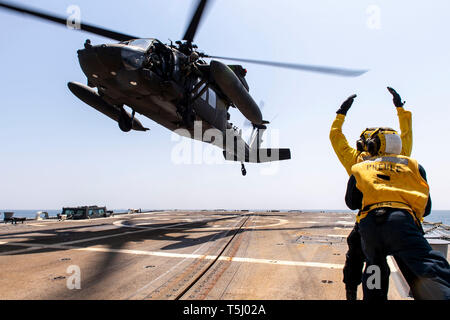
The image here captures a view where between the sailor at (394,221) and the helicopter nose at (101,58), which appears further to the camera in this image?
the helicopter nose at (101,58)

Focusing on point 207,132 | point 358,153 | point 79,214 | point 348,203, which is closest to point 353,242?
point 348,203

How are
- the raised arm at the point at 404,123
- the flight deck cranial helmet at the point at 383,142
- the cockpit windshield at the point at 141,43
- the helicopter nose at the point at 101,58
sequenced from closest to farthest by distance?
the flight deck cranial helmet at the point at 383,142 < the raised arm at the point at 404,123 < the helicopter nose at the point at 101,58 < the cockpit windshield at the point at 141,43

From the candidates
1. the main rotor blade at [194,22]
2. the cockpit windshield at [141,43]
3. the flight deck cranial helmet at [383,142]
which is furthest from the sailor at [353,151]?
the cockpit windshield at [141,43]

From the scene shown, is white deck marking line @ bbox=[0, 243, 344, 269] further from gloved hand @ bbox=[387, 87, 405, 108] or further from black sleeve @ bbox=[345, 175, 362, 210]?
gloved hand @ bbox=[387, 87, 405, 108]

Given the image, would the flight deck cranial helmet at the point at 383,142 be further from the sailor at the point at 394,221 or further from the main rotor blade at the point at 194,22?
the main rotor blade at the point at 194,22

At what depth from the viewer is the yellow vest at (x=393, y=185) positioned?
2.18m

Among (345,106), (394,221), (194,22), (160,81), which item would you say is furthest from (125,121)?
(394,221)

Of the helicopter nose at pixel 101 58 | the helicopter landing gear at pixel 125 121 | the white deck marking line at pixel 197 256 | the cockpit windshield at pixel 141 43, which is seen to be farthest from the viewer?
the helicopter landing gear at pixel 125 121

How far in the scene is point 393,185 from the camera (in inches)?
88.4

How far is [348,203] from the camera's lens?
2621 millimetres

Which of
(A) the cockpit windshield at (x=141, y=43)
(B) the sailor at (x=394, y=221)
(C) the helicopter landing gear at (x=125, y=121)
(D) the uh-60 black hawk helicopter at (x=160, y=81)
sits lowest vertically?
(B) the sailor at (x=394, y=221)

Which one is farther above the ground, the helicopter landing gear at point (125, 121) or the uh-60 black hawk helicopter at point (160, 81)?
the uh-60 black hawk helicopter at point (160, 81)

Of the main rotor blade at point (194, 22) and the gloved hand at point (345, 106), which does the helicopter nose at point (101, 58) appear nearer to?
the main rotor blade at point (194, 22)
